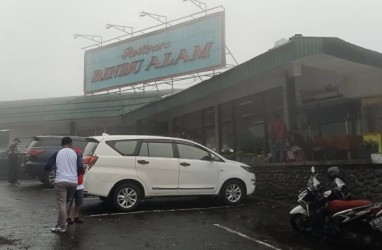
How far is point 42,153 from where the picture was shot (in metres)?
14.5

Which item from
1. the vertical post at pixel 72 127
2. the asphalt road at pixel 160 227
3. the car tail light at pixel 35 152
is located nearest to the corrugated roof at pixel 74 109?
the vertical post at pixel 72 127

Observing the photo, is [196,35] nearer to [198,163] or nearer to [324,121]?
[324,121]

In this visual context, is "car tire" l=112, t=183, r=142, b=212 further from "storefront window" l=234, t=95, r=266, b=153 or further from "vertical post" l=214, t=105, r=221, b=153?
"vertical post" l=214, t=105, r=221, b=153

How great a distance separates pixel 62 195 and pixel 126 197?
218cm

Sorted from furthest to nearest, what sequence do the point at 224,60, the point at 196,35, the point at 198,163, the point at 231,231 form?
the point at 196,35 → the point at 224,60 → the point at 198,163 → the point at 231,231

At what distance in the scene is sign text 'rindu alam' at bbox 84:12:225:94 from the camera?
2281 cm

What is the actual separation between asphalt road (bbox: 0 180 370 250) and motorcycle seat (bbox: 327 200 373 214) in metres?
0.63

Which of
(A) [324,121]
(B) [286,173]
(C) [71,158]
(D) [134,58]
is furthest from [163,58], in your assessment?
(C) [71,158]

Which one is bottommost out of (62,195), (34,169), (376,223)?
(376,223)

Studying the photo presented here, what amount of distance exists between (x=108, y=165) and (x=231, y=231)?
→ 3253 millimetres

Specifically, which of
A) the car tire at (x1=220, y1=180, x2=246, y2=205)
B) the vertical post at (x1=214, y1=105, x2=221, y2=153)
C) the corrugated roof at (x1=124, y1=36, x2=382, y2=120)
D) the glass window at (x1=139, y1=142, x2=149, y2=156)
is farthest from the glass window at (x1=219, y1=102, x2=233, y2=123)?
the glass window at (x1=139, y1=142, x2=149, y2=156)

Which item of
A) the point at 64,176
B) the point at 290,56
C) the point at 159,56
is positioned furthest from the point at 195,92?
the point at 159,56

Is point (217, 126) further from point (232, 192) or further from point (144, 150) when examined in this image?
point (144, 150)

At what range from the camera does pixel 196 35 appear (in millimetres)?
23688
